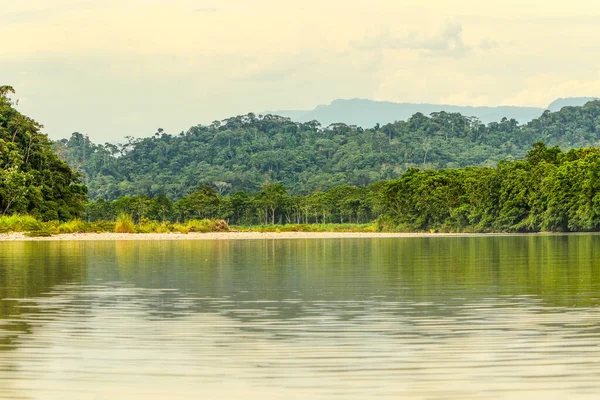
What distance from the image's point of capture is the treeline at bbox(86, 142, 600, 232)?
63938mm

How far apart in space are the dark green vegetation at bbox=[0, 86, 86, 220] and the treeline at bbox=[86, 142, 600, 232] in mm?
13386

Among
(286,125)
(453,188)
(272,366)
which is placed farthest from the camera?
(286,125)

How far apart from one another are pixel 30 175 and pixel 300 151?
99.8 metres

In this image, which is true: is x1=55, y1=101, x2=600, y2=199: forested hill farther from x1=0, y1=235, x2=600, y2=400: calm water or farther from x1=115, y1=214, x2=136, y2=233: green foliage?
x1=0, y1=235, x2=600, y2=400: calm water

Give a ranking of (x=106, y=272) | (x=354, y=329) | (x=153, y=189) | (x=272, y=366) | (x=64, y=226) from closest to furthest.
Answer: (x=272, y=366) < (x=354, y=329) < (x=106, y=272) < (x=64, y=226) < (x=153, y=189)

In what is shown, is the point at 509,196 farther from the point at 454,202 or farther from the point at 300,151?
the point at 300,151

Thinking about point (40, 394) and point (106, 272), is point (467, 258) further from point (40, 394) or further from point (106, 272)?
point (40, 394)

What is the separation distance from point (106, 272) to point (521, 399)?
1595cm

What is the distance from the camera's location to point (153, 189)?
447 ft

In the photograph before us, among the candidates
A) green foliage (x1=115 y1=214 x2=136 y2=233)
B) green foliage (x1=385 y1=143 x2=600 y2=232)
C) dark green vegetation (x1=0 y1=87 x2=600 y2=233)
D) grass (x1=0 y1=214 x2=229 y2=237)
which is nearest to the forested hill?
dark green vegetation (x1=0 y1=87 x2=600 y2=233)

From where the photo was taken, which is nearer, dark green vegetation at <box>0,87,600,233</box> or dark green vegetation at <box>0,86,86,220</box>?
dark green vegetation at <box>0,86,86,220</box>

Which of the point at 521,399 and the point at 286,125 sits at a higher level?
the point at 286,125

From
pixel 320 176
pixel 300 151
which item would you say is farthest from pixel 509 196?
pixel 300 151

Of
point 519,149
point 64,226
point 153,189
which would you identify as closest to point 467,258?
point 64,226
